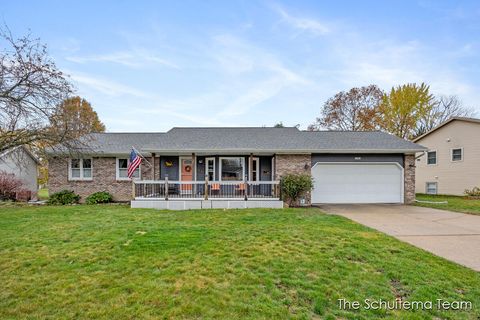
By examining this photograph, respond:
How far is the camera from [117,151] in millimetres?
13945

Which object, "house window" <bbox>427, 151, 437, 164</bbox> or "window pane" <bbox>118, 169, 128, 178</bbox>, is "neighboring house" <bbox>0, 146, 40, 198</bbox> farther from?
"house window" <bbox>427, 151, 437, 164</bbox>

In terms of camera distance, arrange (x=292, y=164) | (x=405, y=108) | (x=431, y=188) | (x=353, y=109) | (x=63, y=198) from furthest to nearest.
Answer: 1. (x=353, y=109)
2. (x=405, y=108)
3. (x=431, y=188)
4. (x=63, y=198)
5. (x=292, y=164)

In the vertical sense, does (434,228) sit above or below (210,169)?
below

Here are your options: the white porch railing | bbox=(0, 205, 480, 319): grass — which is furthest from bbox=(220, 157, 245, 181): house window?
bbox=(0, 205, 480, 319): grass

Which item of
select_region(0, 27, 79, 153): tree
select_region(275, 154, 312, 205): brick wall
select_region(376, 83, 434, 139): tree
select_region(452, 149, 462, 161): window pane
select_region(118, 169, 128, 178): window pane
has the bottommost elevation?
select_region(118, 169, 128, 178): window pane

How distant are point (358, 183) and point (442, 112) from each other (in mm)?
25349

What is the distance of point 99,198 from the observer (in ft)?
44.2

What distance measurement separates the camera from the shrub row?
1331 cm

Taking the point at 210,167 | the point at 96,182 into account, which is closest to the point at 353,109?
the point at 210,167

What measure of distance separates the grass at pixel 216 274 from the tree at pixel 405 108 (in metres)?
25.2

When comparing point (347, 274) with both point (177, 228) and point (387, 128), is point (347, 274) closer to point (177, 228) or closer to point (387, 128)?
point (177, 228)

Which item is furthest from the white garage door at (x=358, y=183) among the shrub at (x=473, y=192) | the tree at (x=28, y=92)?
the tree at (x=28, y=92)

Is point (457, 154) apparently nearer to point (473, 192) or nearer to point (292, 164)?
point (473, 192)

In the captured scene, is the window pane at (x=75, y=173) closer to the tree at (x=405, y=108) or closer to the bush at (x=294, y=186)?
the bush at (x=294, y=186)
